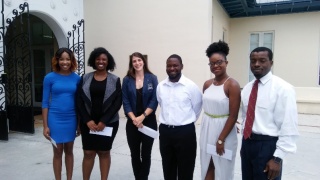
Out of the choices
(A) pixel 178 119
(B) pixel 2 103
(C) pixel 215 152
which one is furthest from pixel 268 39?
(B) pixel 2 103

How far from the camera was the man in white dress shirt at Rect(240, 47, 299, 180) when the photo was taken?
6.22ft

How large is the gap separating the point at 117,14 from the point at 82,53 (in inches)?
61.7

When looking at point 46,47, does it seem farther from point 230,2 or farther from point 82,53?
point 230,2

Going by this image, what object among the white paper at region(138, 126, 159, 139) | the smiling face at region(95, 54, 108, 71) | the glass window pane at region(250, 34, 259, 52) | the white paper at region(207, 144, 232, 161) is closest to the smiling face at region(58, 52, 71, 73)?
the smiling face at region(95, 54, 108, 71)

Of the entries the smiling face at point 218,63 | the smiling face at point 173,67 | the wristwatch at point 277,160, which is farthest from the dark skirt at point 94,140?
the wristwatch at point 277,160

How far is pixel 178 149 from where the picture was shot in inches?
106

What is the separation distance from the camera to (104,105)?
9.45 ft

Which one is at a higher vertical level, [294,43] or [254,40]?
[254,40]

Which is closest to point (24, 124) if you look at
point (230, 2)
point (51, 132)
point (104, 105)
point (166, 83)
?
point (51, 132)

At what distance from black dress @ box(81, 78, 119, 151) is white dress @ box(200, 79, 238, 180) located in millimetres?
1113

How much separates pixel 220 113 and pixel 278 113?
55 cm

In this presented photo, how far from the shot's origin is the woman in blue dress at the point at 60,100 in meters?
2.89

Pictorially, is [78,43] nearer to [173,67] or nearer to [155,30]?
[155,30]

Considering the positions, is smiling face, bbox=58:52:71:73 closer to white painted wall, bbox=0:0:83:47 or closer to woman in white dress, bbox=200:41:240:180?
woman in white dress, bbox=200:41:240:180
